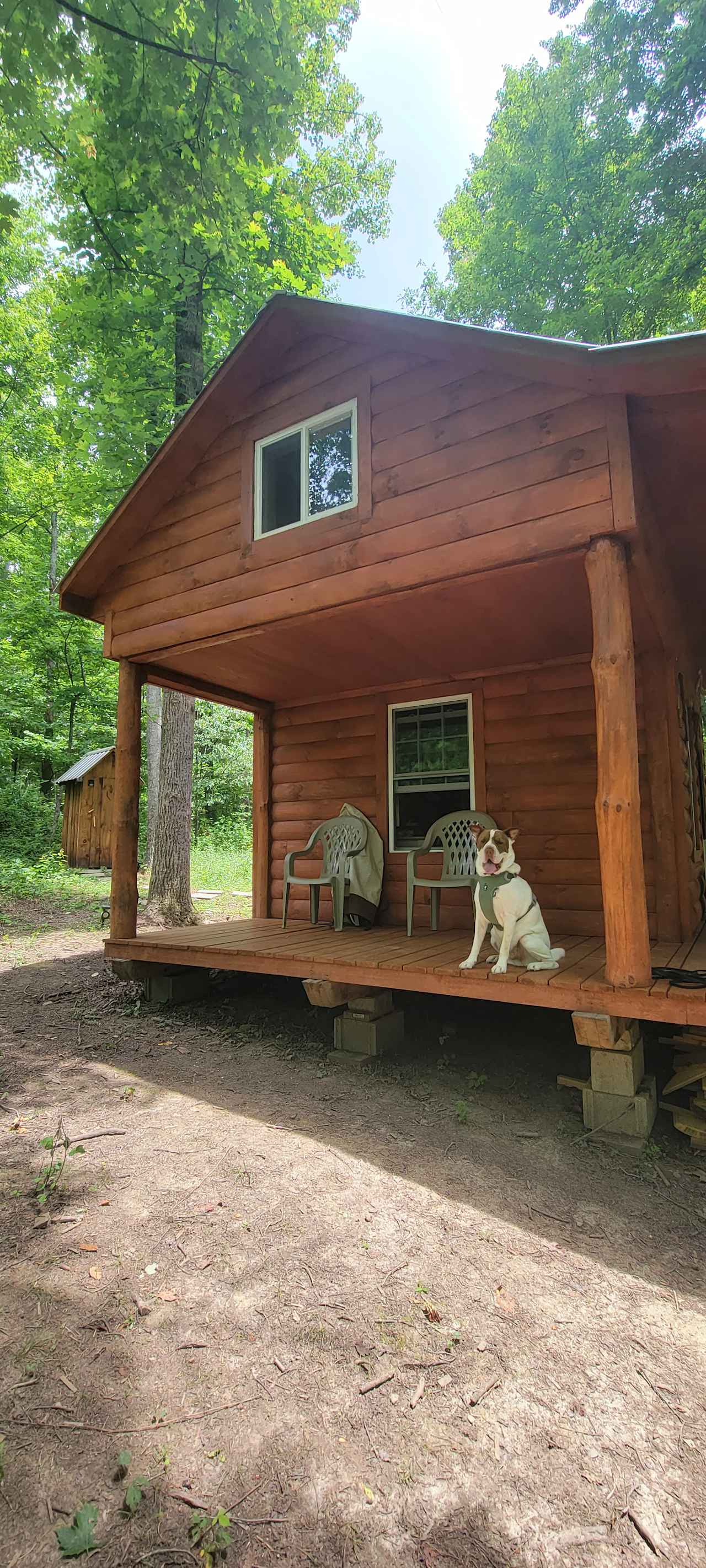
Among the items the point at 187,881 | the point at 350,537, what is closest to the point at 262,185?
the point at 350,537

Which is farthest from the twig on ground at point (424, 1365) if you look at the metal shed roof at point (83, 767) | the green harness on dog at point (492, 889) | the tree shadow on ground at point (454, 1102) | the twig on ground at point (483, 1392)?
the metal shed roof at point (83, 767)

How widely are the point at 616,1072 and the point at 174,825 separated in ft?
20.0

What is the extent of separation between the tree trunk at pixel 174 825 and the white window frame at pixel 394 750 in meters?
2.82

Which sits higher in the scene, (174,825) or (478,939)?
(174,825)

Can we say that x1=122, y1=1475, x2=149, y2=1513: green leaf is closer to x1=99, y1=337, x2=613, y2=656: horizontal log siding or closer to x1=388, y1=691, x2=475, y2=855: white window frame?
x1=99, y1=337, x2=613, y2=656: horizontal log siding

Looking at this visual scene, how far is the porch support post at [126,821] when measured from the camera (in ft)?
18.9

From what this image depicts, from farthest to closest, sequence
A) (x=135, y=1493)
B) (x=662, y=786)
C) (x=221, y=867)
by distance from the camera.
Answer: (x=221, y=867), (x=662, y=786), (x=135, y=1493)

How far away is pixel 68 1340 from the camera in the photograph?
188 centimetres

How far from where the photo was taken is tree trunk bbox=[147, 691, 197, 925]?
817 cm

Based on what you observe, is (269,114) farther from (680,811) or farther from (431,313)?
(431,313)

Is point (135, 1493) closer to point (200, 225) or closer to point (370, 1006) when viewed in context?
point (370, 1006)

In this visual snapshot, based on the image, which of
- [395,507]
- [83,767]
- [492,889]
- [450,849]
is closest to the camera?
[492,889]

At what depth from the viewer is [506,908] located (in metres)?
3.76

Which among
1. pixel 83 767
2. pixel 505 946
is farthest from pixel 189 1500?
pixel 83 767
